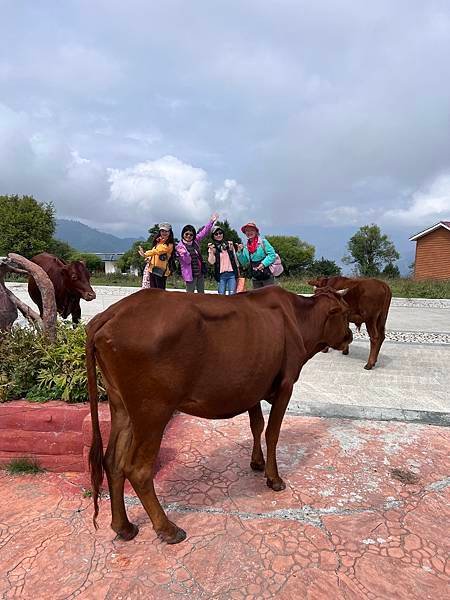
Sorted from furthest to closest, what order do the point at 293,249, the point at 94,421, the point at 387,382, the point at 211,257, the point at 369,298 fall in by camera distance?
the point at 293,249 → the point at 211,257 → the point at 369,298 → the point at 387,382 → the point at 94,421

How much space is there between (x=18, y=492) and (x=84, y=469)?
17.9 inches

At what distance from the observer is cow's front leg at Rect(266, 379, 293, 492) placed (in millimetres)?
3029

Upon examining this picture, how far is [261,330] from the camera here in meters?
2.80

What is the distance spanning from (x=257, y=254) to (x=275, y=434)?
440 cm

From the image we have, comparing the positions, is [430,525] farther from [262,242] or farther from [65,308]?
[65,308]

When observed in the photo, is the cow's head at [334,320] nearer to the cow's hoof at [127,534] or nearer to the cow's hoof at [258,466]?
the cow's hoof at [258,466]

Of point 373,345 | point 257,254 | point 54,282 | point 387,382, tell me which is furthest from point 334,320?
point 54,282

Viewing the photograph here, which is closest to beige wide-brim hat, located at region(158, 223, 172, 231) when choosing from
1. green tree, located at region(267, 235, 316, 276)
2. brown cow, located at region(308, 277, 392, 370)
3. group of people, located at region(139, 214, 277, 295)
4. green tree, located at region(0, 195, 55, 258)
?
group of people, located at region(139, 214, 277, 295)

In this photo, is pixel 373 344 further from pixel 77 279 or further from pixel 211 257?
pixel 77 279

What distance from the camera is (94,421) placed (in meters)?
2.47

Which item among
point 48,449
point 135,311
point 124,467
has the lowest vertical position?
point 48,449

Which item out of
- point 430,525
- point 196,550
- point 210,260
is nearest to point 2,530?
point 196,550

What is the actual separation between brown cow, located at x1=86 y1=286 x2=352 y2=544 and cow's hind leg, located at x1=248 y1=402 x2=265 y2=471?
364mm

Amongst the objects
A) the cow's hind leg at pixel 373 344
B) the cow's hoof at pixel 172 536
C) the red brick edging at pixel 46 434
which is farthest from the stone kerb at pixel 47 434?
the cow's hind leg at pixel 373 344
